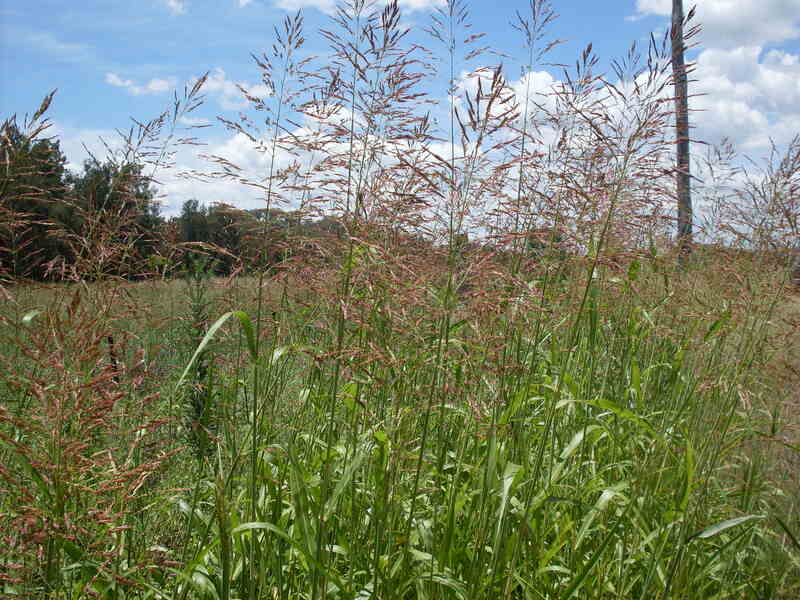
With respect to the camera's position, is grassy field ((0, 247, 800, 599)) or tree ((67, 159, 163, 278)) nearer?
grassy field ((0, 247, 800, 599))

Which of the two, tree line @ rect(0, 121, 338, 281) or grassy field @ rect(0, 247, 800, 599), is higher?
tree line @ rect(0, 121, 338, 281)

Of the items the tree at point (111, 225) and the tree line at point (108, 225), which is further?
the tree at point (111, 225)

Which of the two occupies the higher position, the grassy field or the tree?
the tree

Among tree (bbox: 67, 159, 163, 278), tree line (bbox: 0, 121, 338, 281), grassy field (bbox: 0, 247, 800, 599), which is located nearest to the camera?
grassy field (bbox: 0, 247, 800, 599)

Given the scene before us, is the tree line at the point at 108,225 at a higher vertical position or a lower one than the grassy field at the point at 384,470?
higher

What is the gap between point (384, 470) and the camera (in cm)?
207

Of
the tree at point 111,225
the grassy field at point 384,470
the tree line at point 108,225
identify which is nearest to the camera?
the grassy field at point 384,470

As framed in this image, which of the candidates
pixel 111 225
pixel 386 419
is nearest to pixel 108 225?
pixel 111 225

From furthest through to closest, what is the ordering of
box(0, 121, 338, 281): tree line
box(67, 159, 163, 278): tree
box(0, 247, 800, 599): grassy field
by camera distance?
box(67, 159, 163, 278): tree
box(0, 121, 338, 281): tree line
box(0, 247, 800, 599): grassy field

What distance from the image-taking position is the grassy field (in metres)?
1.64

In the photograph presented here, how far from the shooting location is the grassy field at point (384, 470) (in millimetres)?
1639

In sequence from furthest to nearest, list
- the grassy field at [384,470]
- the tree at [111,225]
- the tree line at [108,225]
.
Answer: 1. the tree at [111,225]
2. the tree line at [108,225]
3. the grassy field at [384,470]

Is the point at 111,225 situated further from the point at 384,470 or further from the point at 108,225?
the point at 384,470

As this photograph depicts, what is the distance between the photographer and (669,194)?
2.56m
